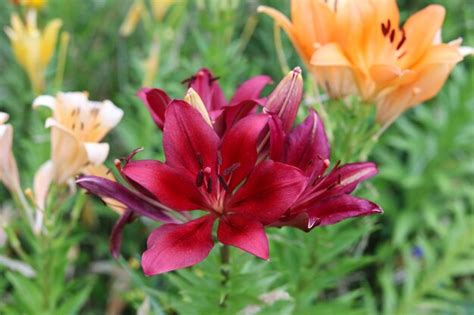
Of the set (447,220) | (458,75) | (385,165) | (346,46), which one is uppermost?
(346,46)

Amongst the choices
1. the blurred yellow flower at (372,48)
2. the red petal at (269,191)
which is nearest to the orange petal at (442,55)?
the blurred yellow flower at (372,48)

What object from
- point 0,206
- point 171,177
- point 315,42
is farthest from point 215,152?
point 0,206

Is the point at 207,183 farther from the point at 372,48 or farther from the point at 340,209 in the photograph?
the point at 372,48

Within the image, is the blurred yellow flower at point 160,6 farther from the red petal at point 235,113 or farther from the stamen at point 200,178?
the stamen at point 200,178

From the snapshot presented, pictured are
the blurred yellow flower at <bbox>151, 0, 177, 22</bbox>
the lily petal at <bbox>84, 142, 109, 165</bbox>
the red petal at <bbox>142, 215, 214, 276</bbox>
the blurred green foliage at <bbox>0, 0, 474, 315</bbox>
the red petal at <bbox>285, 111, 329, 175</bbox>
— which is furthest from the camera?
the blurred yellow flower at <bbox>151, 0, 177, 22</bbox>

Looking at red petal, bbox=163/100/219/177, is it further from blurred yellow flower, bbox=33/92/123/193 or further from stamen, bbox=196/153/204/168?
blurred yellow flower, bbox=33/92/123/193

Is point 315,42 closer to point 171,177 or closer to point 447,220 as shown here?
point 171,177

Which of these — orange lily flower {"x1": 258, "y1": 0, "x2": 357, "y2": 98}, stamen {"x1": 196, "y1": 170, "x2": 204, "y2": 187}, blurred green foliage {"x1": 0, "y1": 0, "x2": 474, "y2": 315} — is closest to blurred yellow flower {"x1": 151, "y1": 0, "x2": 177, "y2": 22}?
blurred green foliage {"x1": 0, "y1": 0, "x2": 474, "y2": 315}
